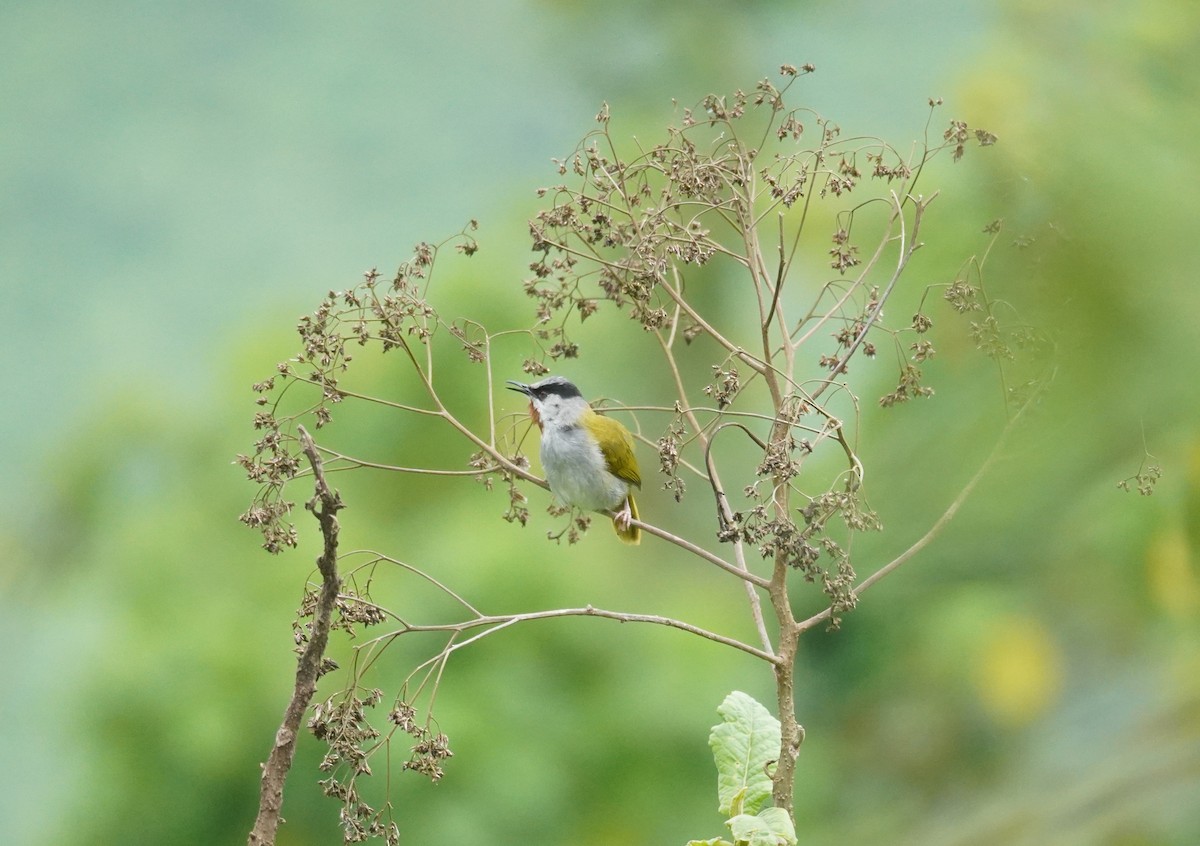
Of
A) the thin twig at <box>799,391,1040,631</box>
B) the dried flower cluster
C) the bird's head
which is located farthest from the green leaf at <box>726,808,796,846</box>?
the bird's head

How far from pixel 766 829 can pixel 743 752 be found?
0.18 meters

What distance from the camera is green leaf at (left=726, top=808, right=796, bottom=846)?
0.92 meters

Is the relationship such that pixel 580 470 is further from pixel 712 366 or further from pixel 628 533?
pixel 712 366

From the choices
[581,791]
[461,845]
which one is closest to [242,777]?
[461,845]

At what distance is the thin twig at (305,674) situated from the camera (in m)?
0.88

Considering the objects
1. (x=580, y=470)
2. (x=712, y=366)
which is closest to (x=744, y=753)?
Answer: (x=712, y=366)

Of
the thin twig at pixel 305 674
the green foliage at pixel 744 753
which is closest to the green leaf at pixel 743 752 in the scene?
the green foliage at pixel 744 753

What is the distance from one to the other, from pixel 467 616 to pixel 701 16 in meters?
3.45

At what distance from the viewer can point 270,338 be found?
4.58 metres

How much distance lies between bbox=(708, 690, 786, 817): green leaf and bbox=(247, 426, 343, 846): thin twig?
364mm

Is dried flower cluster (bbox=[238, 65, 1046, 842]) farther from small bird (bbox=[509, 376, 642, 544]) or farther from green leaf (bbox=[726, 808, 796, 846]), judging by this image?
small bird (bbox=[509, 376, 642, 544])

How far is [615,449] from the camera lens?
2145 millimetres

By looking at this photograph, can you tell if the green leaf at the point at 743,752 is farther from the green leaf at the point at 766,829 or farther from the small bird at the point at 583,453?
the small bird at the point at 583,453

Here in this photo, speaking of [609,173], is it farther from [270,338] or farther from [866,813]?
[866,813]
